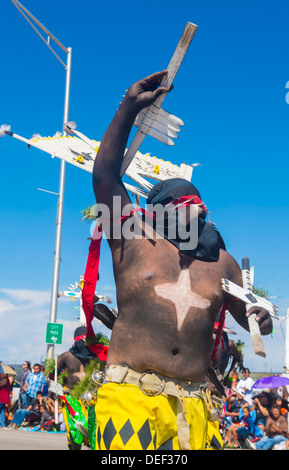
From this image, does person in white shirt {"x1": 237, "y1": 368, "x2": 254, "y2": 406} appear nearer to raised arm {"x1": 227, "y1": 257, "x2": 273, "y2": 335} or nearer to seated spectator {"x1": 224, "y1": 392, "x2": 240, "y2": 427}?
seated spectator {"x1": 224, "y1": 392, "x2": 240, "y2": 427}

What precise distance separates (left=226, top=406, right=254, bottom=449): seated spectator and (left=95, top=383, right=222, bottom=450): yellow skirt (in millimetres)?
8170

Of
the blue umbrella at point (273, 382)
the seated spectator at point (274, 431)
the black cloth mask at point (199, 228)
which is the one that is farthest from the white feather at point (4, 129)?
the seated spectator at point (274, 431)

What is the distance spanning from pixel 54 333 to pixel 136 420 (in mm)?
11676

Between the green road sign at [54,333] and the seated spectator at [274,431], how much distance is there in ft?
18.6

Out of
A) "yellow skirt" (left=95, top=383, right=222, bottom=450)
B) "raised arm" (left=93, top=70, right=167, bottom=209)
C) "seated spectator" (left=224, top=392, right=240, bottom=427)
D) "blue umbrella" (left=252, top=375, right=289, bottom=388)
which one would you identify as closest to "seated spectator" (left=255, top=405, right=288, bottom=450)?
"blue umbrella" (left=252, top=375, right=289, bottom=388)

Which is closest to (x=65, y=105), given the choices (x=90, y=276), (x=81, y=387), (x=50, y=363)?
(x=50, y=363)

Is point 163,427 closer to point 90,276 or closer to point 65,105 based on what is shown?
point 90,276

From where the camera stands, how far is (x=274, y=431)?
970 centimetres

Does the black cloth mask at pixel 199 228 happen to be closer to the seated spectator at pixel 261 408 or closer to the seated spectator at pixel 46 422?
the seated spectator at pixel 261 408

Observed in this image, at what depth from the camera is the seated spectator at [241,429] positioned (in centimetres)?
1059

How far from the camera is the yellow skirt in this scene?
273 cm

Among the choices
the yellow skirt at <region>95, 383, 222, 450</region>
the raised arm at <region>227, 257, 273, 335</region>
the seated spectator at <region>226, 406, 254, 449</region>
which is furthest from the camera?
the seated spectator at <region>226, 406, 254, 449</region>
